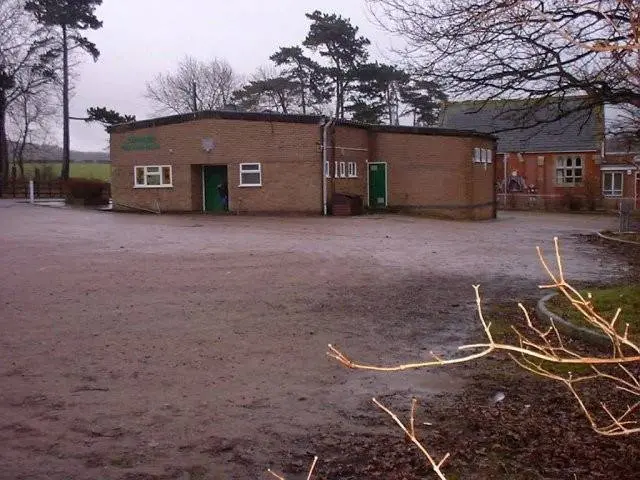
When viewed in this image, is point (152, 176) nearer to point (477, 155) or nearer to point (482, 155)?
point (477, 155)

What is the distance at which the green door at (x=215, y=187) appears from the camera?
34062 mm

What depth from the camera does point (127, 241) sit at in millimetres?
20172

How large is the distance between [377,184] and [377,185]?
1.9 inches

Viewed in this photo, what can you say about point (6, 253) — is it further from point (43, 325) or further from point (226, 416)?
point (226, 416)

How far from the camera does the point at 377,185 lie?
36.6 metres

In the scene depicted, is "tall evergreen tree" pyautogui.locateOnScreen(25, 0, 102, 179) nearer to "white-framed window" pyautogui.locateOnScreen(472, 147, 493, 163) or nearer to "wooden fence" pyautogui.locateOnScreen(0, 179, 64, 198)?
"wooden fence" pyautogui.locateOnScreen(0, 179, 64, 198)

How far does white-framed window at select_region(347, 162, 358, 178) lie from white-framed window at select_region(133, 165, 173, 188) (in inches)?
323

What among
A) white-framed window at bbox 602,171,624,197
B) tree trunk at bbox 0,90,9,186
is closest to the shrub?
tree trunk at bbox 0,90,9,186

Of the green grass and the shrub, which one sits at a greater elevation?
the shrub

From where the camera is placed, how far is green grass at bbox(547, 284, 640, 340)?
8.29m

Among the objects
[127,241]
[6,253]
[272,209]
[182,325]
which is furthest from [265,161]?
[182,325]

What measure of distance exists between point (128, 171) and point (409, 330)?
28.4 metres

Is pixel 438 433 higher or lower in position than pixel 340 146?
lower

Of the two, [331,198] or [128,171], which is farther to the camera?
[128,171]
